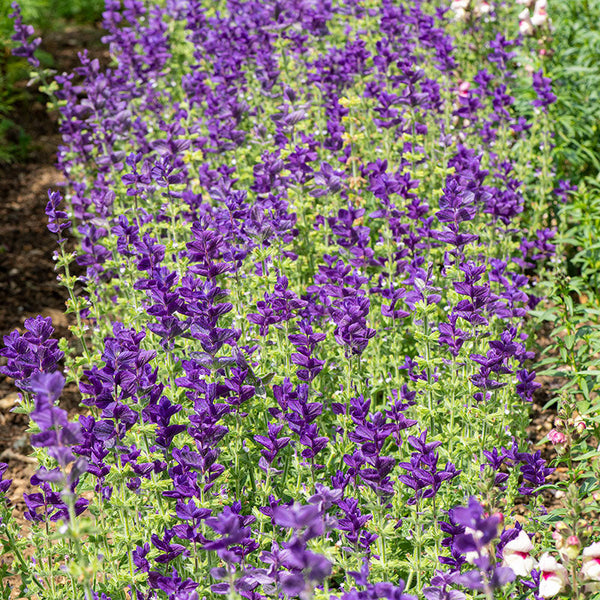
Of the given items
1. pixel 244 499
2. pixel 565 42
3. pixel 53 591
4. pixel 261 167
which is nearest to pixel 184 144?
pixel 261 167

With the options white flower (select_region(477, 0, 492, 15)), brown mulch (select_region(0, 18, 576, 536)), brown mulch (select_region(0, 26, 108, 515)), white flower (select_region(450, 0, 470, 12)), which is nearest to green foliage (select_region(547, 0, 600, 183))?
white flower (select_region(477, 0, 492, 15))

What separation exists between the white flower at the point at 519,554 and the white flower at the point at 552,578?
8 centimetres

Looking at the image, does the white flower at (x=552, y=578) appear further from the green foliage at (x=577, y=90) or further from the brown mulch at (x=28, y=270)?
the green foliage at (x=577, y=90)

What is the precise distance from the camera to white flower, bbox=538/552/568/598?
2.62 metres

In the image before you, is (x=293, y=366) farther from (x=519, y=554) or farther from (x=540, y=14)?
(x=540, y=14)

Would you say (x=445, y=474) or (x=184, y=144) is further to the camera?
(x=184, y=144)

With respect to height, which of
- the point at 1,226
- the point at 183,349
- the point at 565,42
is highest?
the point at 565,42

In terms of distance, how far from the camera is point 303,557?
193 centimetres

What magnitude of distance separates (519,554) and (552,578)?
0.16 m

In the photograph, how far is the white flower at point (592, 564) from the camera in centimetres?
254

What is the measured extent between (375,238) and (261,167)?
119 cm

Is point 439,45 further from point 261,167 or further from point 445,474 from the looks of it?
point 445,474

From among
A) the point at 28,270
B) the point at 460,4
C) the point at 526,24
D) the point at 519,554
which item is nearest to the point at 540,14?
the point at 526,24

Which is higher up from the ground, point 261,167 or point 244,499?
point 261,167
